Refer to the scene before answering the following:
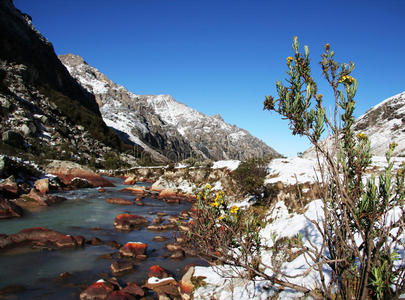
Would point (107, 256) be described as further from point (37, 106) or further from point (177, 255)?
point (37, 106)

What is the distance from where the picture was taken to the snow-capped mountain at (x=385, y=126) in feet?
93.3

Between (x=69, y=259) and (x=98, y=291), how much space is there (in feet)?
11.5

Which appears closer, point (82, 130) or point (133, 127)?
point (82, 130)

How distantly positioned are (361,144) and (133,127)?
515ft

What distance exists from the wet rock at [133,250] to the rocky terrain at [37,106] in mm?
32368

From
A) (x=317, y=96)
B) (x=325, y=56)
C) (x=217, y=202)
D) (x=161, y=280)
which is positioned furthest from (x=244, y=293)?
(x=325, y=56)

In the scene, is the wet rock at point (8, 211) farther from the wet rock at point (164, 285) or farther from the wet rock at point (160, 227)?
the wet rock at point (164, 285)

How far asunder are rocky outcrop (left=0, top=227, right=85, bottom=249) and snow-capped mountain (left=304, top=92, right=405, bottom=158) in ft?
86.7

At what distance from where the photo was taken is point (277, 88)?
153 inches

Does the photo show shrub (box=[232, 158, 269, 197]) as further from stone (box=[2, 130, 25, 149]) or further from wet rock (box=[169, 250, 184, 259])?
stone (box=[2, 130, 25, 149])

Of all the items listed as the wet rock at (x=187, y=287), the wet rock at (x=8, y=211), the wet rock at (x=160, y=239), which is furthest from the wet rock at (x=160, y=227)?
A: the wet rock at (x=8, y=211)

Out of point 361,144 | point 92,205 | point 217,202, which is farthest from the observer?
point 92,205

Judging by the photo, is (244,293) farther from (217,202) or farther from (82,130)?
(82,130)

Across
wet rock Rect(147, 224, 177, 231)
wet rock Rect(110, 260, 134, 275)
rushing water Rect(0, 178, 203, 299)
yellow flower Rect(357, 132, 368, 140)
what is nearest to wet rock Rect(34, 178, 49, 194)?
rushing water Rect(0, 178, 203, 299)
